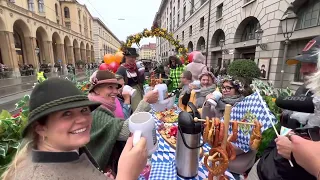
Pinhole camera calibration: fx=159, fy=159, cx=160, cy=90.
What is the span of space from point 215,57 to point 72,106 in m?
17.1

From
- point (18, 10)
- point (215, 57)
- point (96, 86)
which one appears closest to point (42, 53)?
point (18, 10)

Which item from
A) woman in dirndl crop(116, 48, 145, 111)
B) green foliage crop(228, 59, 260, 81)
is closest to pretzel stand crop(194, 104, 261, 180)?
woman in dirndl crop(116, 48, 145, 111)

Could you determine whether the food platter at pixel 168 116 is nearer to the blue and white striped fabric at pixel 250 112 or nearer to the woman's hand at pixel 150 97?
the woman's hand at pixel 150 97

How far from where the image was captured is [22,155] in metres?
0.81

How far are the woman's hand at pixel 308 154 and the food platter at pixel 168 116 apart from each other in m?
1.96

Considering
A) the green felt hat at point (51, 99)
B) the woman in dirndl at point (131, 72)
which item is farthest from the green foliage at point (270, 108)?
the woman in dirndl at point (131, 72)

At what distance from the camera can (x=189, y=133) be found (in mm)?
1377

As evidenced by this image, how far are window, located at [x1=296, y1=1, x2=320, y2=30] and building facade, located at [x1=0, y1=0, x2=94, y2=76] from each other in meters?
26.1

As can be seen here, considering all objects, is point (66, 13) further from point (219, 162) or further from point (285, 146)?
point (285, 146)

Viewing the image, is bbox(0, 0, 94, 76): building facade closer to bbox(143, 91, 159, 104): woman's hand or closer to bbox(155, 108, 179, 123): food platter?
bbox(155, 108, 179, 123): food platter

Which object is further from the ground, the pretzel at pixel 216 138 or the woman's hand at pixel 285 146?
the woman's hand at pixel 285 146

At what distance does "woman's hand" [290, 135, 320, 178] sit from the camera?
674mm

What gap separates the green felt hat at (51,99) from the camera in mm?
735

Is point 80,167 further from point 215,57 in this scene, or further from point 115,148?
point 215,57
